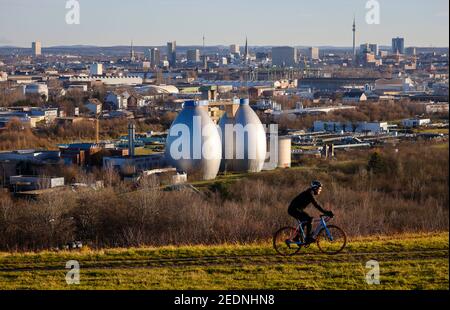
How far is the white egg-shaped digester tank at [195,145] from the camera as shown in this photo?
55.8 ft

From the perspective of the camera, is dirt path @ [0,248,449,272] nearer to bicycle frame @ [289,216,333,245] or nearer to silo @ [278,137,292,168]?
bicycle frame @ [289,216,333,245]

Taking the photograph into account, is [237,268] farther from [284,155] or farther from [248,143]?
[284,155]

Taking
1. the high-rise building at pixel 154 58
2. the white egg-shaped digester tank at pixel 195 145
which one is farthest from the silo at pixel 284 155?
the high-rise building at pixel 154 58

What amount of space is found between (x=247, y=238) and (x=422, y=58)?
7672cm

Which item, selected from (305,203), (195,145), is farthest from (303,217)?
(195,145)

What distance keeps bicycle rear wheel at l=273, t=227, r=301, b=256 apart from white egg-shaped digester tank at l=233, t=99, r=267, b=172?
38.8ft

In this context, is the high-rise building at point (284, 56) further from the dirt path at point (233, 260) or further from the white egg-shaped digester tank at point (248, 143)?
the dirt path at point (233, 260)

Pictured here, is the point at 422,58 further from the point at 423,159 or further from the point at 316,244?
the point at 316,244

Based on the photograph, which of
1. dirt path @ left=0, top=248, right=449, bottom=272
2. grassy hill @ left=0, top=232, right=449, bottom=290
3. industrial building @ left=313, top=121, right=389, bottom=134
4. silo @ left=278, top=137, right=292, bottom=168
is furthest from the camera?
industrial building @ left=313, top=121, right=389, bottom=134

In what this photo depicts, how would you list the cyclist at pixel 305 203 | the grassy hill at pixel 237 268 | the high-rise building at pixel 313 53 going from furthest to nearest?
the high-rise building at pixel 313 53 → the cyclist at pixel 305 203 → the grassy hill at pixel 237 268

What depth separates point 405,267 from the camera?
5688 mm

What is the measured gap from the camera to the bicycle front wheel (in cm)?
580

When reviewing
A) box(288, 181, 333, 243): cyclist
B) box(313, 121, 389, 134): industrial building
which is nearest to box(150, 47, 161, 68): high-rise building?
box(313, 121, 389, 134): industrial building
